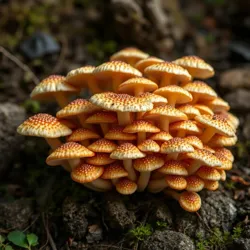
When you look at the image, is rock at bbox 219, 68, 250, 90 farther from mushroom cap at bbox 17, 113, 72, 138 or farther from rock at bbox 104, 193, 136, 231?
mushroom cap at bbox 17, 113, 72, 138

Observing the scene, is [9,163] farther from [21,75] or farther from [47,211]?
[21,75]

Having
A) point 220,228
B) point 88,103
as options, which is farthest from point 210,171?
point 88,103

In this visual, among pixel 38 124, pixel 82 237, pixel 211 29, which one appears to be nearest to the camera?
pixel 38 124

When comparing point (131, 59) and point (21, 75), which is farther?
point (21, 75)

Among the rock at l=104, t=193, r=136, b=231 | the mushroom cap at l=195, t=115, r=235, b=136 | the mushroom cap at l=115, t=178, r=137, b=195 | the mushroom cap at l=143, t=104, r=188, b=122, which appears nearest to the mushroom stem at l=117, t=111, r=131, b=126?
the mushroom cap at l=143, t=104, r=188, b=122

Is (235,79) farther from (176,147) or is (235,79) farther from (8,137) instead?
(8,137)

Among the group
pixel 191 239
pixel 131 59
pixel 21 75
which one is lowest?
pixel 191 239

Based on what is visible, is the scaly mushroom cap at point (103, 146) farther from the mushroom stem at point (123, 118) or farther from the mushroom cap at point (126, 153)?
the mushroom stem at point (123, 118)
